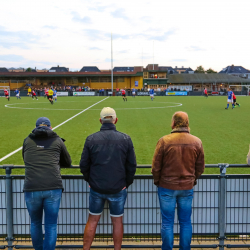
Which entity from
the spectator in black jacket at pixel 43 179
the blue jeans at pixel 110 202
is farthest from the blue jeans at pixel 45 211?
the blue jeans at pixel 110 202

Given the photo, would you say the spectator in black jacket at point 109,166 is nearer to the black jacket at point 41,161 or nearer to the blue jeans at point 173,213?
the black jacket at point 41,161

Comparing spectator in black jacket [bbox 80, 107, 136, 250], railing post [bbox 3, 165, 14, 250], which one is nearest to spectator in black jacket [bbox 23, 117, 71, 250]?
spectator in black jacket [bbox 80, 107, 136, 250]

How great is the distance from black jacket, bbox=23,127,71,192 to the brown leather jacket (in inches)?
50.2

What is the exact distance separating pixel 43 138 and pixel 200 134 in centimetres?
1039

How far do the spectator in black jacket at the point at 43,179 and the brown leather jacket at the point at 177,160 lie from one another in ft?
4.23

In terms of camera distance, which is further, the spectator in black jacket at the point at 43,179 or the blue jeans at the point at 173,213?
the blue jeans at the point at 173,213

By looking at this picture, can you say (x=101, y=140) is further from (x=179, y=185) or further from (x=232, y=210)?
(x=232, y=210)

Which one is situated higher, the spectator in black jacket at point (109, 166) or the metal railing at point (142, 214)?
the spectator in black jacket at point (109, 166)

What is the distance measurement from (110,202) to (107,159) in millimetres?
565

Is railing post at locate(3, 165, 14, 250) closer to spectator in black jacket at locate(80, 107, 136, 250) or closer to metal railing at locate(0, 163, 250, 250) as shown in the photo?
metal railing at locate(0, 163, 250, 250)

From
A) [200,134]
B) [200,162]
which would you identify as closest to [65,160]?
[200,162]

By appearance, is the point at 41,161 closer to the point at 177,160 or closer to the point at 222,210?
the point at 177,160

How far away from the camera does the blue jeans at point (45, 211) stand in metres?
3.68

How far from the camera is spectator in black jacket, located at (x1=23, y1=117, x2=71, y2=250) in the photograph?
3674 mm
